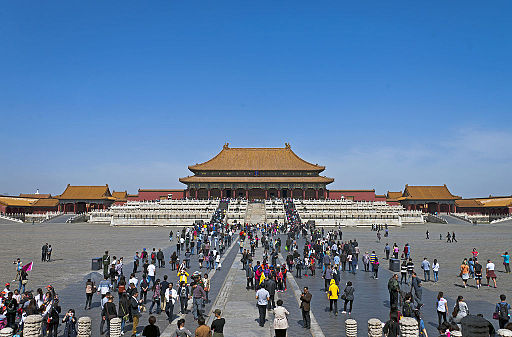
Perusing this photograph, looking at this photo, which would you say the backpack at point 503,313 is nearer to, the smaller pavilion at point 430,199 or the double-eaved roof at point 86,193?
the smaller pavilion at point 430,199

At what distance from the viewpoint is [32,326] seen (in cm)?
1024

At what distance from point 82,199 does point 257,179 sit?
3583 cm

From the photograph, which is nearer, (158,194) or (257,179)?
(257,179)

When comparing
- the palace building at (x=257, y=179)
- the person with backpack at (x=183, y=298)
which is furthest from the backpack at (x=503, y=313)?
the palace building at (x=257, y=179)

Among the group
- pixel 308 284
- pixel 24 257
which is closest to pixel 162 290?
pixel 308 284

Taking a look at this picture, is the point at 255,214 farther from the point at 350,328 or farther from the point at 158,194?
the point at 350,328

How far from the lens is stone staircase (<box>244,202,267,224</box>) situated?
51553 mm

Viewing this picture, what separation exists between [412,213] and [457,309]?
5046 cm

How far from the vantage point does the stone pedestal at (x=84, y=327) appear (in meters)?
10.5

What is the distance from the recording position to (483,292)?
1619 cm

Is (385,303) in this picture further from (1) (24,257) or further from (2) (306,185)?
(2) (306,185)

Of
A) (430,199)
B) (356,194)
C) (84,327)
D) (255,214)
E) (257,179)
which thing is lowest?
(84,327)

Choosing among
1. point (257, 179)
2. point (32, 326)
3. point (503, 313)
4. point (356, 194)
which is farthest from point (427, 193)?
point (32, 326)

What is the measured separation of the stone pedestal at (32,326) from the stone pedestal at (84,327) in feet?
3.34
